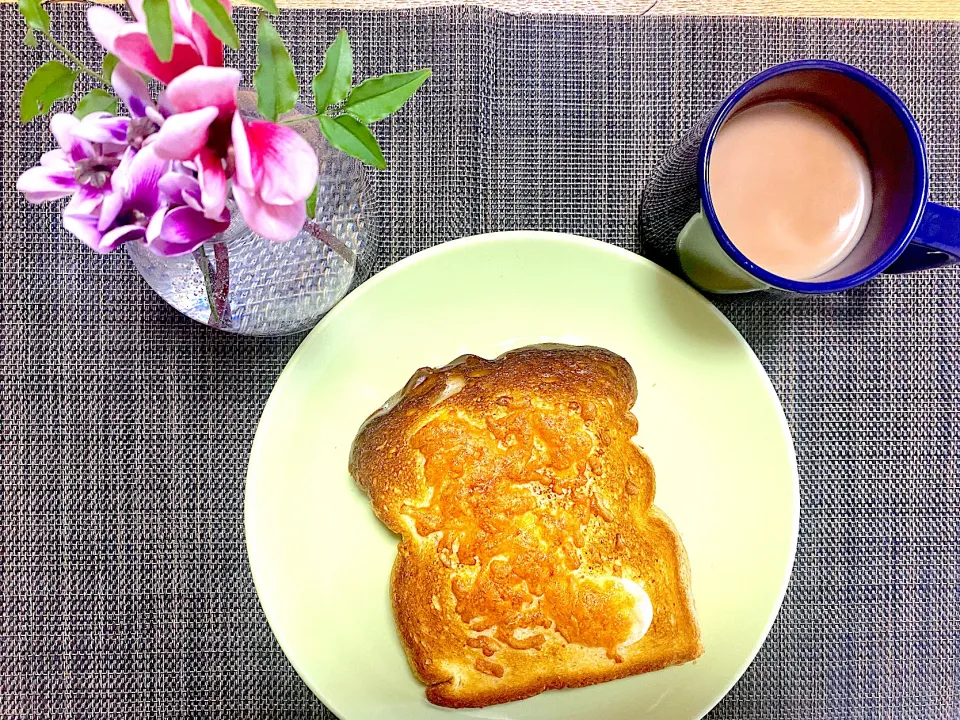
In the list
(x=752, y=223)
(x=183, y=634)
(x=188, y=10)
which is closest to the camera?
(x=188, y=10)

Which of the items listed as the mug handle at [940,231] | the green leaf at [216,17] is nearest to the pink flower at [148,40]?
the green leaf at [216,17]

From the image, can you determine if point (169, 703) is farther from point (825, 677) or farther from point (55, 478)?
point (825, 677)


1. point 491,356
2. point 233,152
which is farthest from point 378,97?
point 491,356

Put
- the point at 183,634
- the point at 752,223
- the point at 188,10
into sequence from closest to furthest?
1. the point at 188,10
2. the point at 752,223
3. the point at 183,634

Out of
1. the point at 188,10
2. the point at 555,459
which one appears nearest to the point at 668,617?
the point at 555,459

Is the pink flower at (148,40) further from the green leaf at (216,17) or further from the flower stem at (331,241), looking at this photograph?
the flower stem at (331,241)

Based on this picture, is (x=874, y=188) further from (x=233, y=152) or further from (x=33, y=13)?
(x=33, y=13)

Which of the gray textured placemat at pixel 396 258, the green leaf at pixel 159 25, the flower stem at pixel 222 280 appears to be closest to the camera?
the green leaf at pixel 159 25
